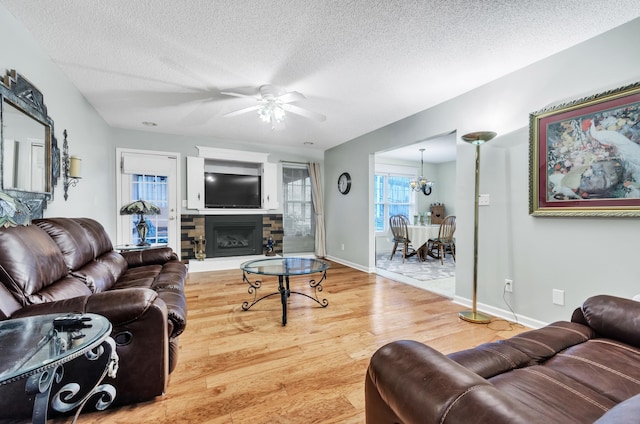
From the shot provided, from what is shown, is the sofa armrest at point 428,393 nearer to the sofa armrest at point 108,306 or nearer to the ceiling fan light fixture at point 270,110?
the sofa armrest at point 108,306

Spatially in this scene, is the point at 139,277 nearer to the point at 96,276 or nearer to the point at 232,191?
the point at 96,276

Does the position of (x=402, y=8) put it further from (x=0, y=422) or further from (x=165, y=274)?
(x=0, y=422)

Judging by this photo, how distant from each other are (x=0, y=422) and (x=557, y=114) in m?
3.90

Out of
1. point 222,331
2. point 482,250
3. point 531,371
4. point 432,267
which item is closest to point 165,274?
point 222,331

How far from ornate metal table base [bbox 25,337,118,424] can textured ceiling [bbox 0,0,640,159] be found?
6.54ft

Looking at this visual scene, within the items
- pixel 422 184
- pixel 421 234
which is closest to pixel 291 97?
pixel 421 234

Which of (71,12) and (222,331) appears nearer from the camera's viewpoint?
(71,12)

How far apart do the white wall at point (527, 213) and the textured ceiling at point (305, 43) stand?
155 millimetres

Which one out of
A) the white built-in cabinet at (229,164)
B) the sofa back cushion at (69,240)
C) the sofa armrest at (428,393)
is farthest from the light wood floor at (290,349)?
the white built-in cabinet at (229,164)

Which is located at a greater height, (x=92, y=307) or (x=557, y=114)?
(x=557, y=114)

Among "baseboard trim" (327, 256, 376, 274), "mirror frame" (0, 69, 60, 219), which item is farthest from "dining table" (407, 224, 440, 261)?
"mirror frame" (0, 69, 60, 219)

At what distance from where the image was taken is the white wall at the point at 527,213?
77.9 inches

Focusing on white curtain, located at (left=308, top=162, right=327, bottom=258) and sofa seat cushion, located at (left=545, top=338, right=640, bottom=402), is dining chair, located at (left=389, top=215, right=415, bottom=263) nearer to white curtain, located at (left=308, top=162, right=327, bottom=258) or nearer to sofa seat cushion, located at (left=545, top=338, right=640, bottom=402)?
white curtain, located at (left=308, top=162, right=327, bottom=258)

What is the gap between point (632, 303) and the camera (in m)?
1.32
